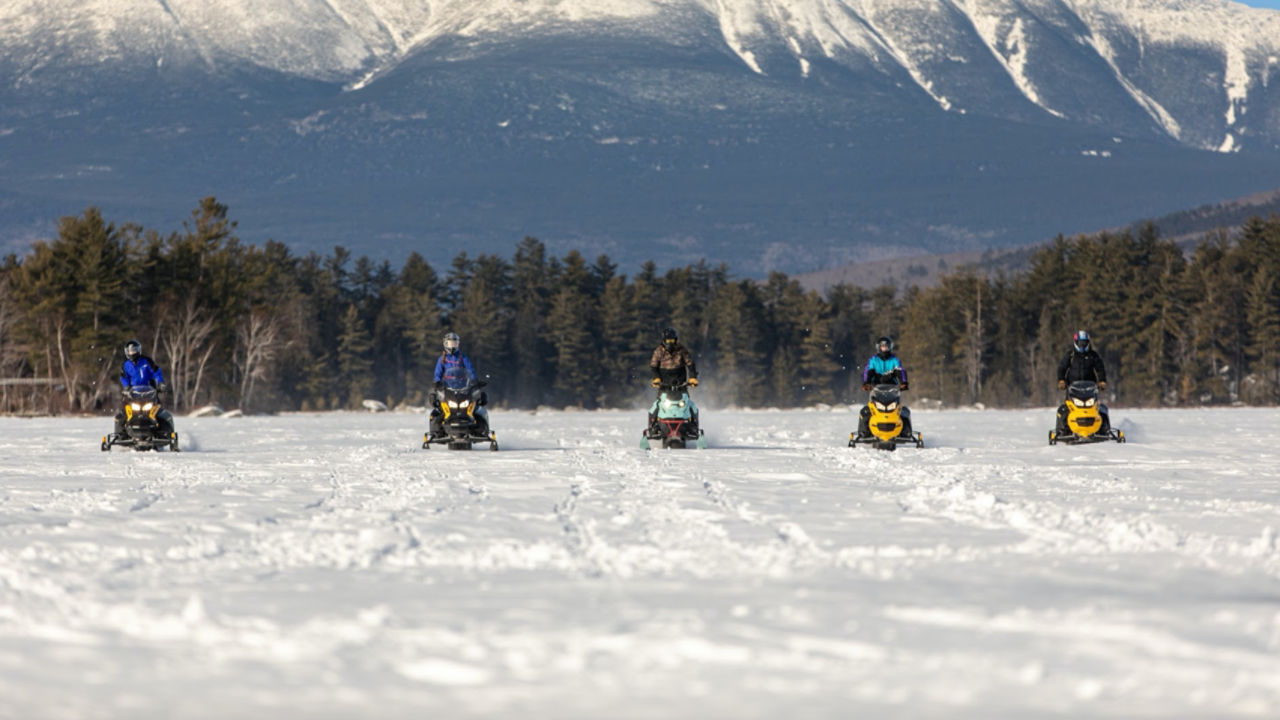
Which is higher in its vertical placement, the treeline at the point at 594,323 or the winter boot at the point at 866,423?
the treeline at the point at 594,323

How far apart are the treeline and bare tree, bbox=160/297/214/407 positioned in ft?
0.49

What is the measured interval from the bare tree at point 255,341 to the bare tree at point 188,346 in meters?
2.19

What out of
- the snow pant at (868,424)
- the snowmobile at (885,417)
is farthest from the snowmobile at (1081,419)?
the snowmobile at (885,417)

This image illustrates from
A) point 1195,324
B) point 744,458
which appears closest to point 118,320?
point 744,458

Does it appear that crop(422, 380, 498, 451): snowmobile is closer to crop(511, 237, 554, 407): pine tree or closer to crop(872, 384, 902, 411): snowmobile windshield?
crop(872, 384, 902, 411): snowmobile windshield

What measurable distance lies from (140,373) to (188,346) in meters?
41.9

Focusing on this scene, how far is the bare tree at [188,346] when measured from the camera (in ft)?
207

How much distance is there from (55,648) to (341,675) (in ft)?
4.95

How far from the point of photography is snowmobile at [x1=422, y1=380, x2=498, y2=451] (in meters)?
22.6

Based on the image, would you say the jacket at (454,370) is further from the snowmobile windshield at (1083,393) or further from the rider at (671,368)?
the snowmobile windshield at (1083,393)

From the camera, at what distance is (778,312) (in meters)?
116

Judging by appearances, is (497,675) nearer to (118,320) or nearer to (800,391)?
(118,320)

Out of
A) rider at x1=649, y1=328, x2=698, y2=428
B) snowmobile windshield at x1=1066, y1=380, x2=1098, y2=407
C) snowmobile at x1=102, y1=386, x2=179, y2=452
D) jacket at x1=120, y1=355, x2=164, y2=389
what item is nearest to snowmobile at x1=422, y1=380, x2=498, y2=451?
rider at x1=649, y1=328, x2=698, y2=428

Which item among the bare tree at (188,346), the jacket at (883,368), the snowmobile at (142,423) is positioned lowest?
the snowmobile at (142,423)
